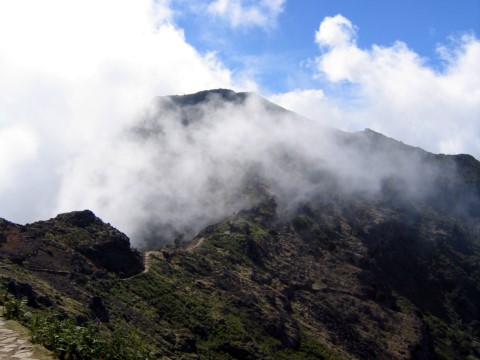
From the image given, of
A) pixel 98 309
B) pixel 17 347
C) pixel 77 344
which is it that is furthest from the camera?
pixel 98 309

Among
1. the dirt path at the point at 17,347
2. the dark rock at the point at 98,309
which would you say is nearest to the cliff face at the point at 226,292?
the dark rock at the point at 98,309

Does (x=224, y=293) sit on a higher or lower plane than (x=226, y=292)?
lower

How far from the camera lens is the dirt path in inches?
850

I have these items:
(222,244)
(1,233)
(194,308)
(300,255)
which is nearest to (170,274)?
(194,308)

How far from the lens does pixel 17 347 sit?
22.5 metres

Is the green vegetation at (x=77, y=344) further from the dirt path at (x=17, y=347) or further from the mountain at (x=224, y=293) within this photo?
the mountain at (x=224, y=293)

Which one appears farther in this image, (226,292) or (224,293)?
(226,292)

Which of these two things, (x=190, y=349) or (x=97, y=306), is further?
(x=190, y=349)

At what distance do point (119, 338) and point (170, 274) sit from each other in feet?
418

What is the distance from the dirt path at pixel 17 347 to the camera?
21.6 metres

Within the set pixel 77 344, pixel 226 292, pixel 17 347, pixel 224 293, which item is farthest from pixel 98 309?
pixel 77 344

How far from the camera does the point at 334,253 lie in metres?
200

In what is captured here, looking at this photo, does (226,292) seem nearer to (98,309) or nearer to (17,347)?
(98,309)

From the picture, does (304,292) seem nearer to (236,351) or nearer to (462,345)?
(236,351)
